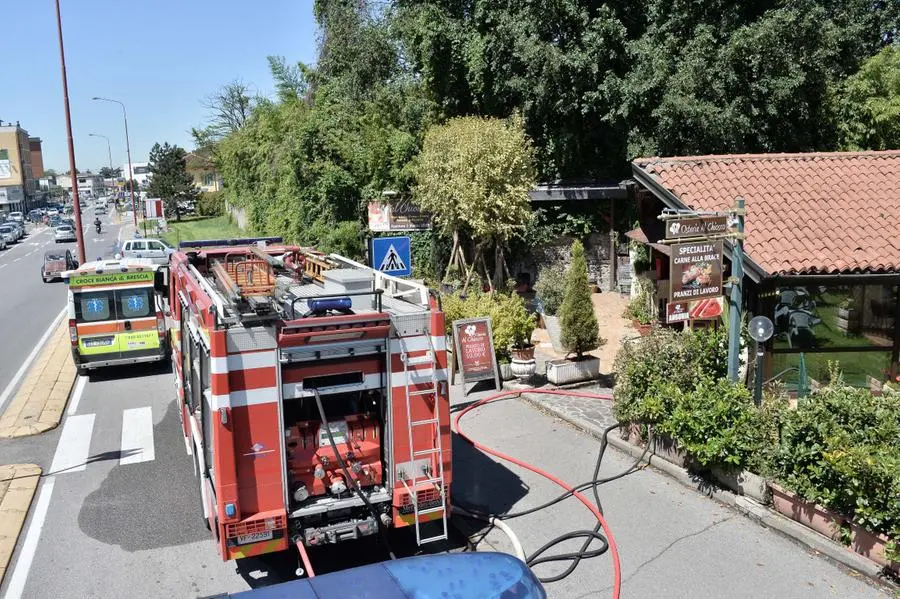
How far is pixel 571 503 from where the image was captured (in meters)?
8.88

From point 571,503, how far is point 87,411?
31.2ft

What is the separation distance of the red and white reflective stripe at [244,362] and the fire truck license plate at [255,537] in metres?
1.54

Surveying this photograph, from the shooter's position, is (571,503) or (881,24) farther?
(881,24)

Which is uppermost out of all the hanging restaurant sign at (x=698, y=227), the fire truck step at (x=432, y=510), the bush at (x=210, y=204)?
the bush at (x=210, y=204)

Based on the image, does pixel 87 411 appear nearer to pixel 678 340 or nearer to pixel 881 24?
pixel 678 340

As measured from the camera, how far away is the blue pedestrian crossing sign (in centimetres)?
1092

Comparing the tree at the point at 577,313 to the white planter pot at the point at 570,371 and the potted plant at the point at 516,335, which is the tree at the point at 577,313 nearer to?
the white planter pot at the point at 570,371

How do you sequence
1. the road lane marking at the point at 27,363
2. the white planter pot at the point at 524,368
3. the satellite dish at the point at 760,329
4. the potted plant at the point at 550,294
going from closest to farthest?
the satellite dish at the point at 760,329 < the white planter pot at the point at 524,368 < the road lane marking at the point at 27,363 < the potted plant at the point at 550,294

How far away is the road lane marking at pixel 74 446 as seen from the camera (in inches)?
419

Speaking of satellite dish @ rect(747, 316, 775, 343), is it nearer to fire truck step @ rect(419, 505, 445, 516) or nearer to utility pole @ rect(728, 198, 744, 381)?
utility pole @ rect(728, 198, 744, 381)

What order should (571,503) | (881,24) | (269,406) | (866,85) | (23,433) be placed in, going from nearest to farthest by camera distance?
(269,406) < (571,503) < (23,433) < (866,85) < (881,24)

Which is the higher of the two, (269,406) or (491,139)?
(491,139)

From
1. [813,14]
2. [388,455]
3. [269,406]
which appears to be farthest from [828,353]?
[813,14]

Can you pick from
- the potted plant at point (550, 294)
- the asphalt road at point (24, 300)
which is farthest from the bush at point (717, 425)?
the asphalt road at point (24, 300)
